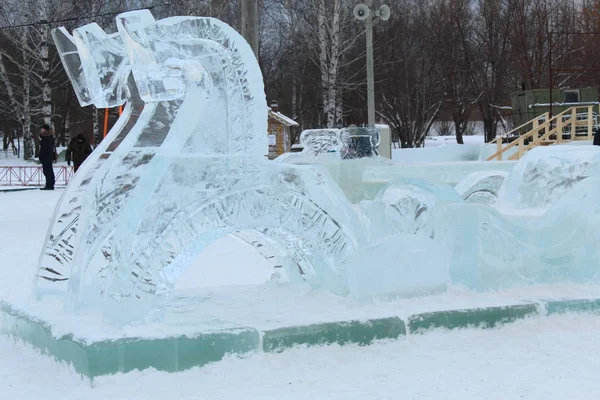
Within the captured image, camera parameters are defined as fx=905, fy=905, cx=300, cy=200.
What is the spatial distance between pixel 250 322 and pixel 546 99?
2408 centimetres

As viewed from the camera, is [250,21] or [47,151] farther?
[47,151]

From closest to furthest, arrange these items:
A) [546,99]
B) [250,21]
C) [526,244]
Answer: [526,244] < [250,21] < [546,99]

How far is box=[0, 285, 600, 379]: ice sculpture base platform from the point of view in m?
4.95

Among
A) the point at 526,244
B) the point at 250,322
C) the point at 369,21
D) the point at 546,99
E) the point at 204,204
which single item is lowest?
the point at 250,322

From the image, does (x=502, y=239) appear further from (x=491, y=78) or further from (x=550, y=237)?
(x=491, y=78)

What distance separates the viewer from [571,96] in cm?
2814

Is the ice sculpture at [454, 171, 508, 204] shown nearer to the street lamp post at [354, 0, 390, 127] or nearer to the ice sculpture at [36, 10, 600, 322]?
the street lamp post at [354, 0, 390, 127]

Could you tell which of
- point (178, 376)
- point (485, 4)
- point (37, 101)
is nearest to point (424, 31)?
point (485, 4)

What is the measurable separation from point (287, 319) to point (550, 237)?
236 centimetres

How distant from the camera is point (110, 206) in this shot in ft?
19.0

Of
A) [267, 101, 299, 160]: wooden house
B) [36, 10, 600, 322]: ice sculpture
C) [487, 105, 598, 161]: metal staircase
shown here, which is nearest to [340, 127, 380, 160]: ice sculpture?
→ [487, 105, 598, 161]: metal staircase

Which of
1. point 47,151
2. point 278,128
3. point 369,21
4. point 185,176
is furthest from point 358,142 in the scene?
point 185,176

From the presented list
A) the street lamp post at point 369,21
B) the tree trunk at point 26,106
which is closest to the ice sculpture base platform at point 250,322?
the street lamp post at point 369,21

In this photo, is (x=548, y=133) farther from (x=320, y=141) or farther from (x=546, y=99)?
(x=320, y=141)
